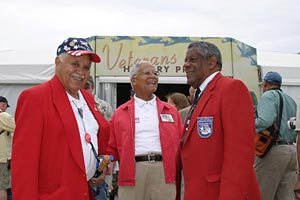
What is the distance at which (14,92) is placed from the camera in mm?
8750

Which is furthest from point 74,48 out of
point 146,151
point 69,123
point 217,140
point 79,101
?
point 146,151

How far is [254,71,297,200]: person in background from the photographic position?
201 inches

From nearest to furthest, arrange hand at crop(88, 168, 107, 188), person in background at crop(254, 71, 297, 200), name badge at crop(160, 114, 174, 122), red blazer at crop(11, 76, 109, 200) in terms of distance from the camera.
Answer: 1. red blazer at crop(11, 76, 109, 200)
2. hand at crop(88, 168, 107, 188)
3. name badge at crop(160, 114, 174, 122)
4. person in background at crop(254, 71, 297, 200)

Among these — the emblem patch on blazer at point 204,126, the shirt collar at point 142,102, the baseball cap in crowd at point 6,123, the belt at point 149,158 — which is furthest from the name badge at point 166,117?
the baseball cap in crowd at point 6,123

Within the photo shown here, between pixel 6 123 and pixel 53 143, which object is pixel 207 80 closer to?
pixel 53 143

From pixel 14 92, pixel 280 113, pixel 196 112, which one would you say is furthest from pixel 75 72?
pixel 14 92

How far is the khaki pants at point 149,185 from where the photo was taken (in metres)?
4.03

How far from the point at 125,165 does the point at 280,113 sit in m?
2.06

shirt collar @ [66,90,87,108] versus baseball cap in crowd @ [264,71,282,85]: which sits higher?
baseball cap in crowd @ [264,71,282,85]

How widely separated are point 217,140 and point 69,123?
0.89 metres

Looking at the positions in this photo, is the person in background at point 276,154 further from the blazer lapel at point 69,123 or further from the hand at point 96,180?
the blazer lapel at point 69,123

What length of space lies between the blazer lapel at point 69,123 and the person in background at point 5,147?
13.6ft

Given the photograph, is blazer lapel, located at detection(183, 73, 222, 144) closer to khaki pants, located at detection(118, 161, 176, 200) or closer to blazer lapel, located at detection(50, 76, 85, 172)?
blazer lapel, located at detection(50, 76, 85, 172)

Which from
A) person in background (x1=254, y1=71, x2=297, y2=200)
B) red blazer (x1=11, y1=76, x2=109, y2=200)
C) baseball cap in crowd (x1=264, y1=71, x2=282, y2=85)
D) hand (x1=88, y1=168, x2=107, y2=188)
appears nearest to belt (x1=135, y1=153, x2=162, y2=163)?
hand (x1=88, y1=168, x2=107, y2=188)
